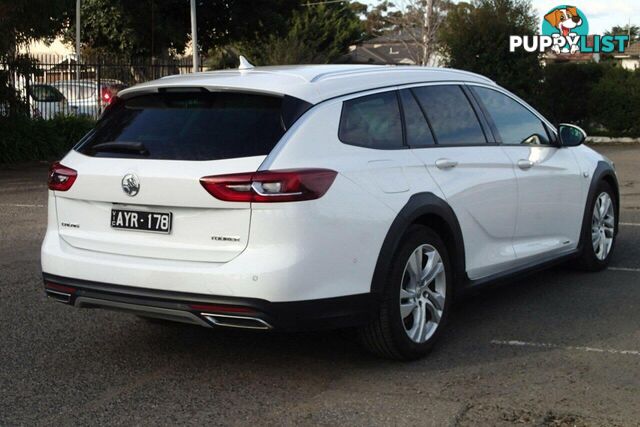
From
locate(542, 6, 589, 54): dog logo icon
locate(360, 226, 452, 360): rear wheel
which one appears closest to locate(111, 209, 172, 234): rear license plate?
locate(360, 226, 452, 360): rear wheel

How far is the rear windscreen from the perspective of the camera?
5.02 m

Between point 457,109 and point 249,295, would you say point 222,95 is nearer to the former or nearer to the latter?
point 249,295

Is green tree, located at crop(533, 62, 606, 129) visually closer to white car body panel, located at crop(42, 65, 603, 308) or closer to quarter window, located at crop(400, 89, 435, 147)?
quarter window, located at crop(400, 89, 435, 147)

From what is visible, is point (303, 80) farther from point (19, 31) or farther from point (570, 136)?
point (19, 31)

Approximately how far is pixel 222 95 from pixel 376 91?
0.93 metres

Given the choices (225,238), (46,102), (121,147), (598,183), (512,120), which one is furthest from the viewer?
(46,102)

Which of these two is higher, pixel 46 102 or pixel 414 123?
pixel 414 123

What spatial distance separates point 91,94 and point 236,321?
61.0 ft

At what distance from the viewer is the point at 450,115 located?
20.6ft

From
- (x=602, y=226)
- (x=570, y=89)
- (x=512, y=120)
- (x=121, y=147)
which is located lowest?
(x=602, y=226)

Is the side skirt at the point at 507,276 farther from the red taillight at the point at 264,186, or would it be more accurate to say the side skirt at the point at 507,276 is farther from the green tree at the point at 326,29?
the green tree at the point at 326,29

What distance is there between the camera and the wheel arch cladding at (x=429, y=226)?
17.0 feet

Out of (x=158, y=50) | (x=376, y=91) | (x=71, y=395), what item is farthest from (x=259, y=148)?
(x=158, y=50)

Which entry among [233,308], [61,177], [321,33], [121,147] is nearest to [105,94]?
[61,177]
